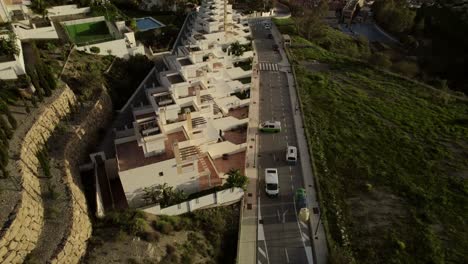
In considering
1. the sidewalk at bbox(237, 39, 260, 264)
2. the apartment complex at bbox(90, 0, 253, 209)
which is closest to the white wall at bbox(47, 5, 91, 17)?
the apartment complex at bbox(90, 0, 253, 209)

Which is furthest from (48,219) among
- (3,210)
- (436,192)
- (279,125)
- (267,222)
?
(436,192)

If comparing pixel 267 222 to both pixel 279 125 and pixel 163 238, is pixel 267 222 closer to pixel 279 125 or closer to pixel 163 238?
pixel 163 238

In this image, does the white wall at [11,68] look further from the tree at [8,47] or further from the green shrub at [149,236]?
the green shrub at [149,236]

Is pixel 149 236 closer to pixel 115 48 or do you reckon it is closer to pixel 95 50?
pixel 95 50

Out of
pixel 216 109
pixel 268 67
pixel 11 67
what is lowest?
pixel 216 109

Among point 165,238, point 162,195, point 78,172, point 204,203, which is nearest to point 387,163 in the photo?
point 204,203

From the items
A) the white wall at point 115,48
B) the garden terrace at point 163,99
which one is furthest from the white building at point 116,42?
the garden terrace at point 163,99
